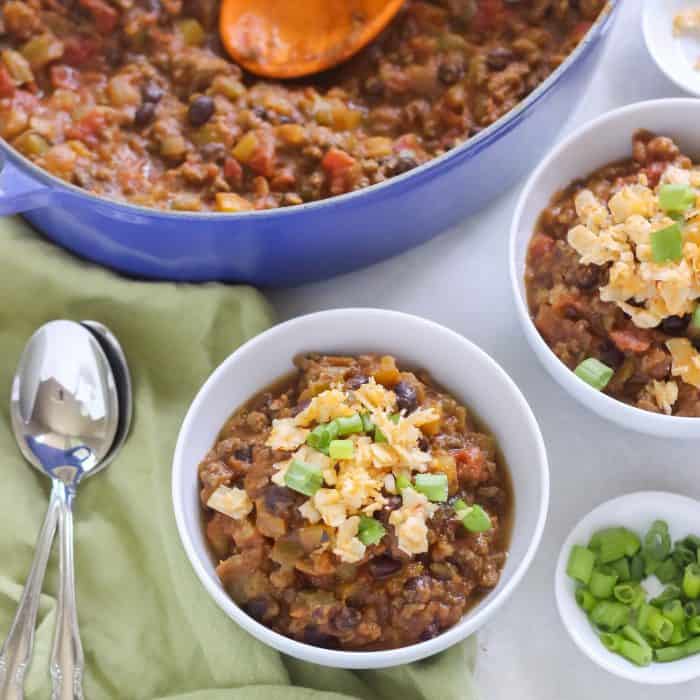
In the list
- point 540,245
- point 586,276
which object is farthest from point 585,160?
point 586,276

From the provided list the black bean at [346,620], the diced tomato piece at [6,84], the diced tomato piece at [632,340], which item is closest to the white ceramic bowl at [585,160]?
the diced tomato piece at [632,340]

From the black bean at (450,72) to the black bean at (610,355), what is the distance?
0.84 meters

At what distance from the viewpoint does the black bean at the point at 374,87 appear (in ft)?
9.51

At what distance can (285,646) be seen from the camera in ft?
7.08

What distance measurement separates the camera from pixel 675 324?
2363 mm

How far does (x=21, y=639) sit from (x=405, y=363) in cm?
101

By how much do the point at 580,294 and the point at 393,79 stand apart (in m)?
0.82

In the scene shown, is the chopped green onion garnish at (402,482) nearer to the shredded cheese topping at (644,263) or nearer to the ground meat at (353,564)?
the ground meat at (353,564)

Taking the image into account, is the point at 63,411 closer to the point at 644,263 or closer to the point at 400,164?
the point at 400,164

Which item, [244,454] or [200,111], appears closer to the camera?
[244,454]


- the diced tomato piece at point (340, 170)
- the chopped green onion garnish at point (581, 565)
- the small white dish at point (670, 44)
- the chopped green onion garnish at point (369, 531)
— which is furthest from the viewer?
the small white dish at point (670, 44)

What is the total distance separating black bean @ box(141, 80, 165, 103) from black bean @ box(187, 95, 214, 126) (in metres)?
0.10

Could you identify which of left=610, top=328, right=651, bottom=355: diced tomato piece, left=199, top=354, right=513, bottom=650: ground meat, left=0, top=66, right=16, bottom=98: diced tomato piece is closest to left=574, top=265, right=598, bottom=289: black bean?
left=610, top=328, right=651, bottom=355: diced tomato piece

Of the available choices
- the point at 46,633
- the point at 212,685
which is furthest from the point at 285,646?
the point at 46,633
